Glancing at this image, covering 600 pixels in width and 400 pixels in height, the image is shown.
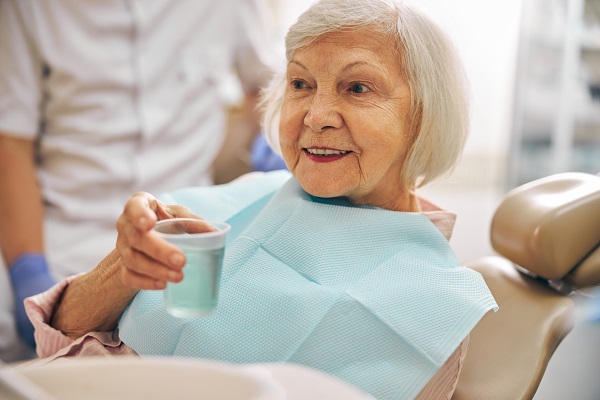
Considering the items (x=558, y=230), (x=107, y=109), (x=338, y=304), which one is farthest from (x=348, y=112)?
(x=107, y=109)

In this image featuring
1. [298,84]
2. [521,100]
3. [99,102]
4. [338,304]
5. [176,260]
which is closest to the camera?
[176,260]

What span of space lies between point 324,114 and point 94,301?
0.55 meters

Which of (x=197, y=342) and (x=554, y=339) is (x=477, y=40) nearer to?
(x=554, y=339)

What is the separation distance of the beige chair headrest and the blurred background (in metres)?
2.23

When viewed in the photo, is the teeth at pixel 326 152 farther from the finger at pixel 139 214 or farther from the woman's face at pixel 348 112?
the finger at pixel 139 214

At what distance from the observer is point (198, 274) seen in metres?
0.87

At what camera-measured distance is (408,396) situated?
1.01 m

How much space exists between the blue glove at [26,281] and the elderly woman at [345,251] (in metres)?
0.67

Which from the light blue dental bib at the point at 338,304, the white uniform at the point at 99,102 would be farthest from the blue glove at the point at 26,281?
the light blue dental bib at the point at 338,304

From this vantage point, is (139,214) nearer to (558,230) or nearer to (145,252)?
(145,252)

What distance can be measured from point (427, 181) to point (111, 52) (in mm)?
1248

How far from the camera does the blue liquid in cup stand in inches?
34.2

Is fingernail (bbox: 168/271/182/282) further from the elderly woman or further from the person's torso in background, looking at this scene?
the person's torso in background

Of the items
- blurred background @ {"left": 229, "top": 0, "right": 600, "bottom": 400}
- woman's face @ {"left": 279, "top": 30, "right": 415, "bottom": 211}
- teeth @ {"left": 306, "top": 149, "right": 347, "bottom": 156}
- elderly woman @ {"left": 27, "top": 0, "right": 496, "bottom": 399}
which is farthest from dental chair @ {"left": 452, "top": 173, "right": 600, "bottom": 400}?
blurred background @ {"left": 229, "top": 0, "right": 600, "bottom": 400}
